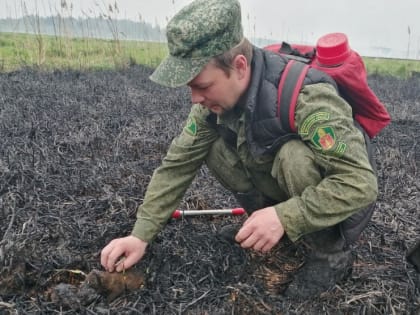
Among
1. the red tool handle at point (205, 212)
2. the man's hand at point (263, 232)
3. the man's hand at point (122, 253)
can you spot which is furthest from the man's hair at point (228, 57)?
the red tool handle at point (205, 212)

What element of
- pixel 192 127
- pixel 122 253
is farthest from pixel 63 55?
Result: pixel 122 253

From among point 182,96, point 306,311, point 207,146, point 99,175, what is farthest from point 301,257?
point 182,96

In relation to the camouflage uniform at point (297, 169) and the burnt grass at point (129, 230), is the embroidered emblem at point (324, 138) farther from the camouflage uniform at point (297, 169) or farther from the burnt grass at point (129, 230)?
the burnt grass at point (129, 230)

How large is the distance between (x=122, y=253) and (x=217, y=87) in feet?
2.26

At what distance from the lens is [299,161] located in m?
1.41

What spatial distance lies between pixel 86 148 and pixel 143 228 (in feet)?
5.05

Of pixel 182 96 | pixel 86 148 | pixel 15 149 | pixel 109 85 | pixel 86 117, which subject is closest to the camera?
pixel 15 149

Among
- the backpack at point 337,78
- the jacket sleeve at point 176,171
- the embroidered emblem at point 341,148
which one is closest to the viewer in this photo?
the embroidered emblem at point 341,148

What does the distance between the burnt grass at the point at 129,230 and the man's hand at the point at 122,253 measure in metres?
0.10

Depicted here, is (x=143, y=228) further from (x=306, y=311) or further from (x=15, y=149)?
(x=15, y=149)

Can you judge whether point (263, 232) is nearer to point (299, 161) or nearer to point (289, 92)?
point (299, 161)

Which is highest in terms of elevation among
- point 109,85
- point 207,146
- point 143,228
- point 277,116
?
point 277,116

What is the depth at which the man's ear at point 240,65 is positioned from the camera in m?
1.40

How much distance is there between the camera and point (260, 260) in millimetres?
1729
